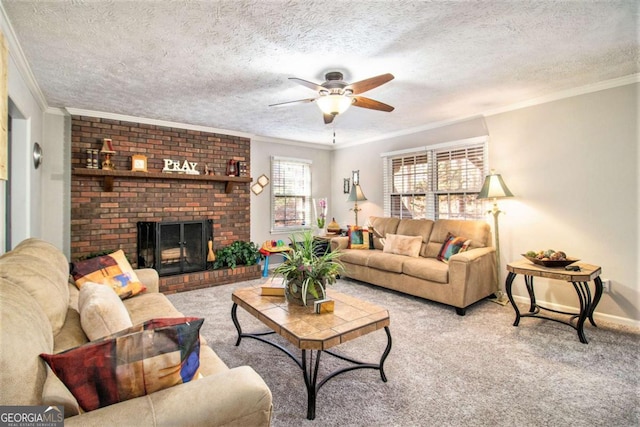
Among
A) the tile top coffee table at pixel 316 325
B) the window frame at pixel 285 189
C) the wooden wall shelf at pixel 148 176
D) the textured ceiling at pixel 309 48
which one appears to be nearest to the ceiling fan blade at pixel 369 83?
the textured ceiling at pixel 309 48

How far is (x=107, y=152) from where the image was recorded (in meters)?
4.11

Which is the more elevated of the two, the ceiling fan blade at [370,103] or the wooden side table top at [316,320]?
the ceiling fan blade at [370,103]

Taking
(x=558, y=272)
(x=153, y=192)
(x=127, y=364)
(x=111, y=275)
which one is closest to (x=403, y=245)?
(x=558, y=272)

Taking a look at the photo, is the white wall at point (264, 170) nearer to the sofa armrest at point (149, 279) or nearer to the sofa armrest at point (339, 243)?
the sofa armrest at point (339, 243)

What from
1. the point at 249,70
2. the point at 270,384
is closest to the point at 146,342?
the point at 270,384

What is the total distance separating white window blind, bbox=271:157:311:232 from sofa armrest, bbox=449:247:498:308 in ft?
11.0

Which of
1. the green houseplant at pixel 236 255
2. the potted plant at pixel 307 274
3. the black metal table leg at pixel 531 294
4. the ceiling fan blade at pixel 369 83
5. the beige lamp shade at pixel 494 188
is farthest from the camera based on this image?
the green houseplant at pixel 236 255

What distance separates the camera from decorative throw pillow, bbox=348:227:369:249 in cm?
506

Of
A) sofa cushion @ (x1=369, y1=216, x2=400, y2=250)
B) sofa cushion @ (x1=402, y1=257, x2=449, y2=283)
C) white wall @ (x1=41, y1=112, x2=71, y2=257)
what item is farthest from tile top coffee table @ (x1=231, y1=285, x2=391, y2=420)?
white wall @ (x1=41, y1=112, x2=71, y2=257)

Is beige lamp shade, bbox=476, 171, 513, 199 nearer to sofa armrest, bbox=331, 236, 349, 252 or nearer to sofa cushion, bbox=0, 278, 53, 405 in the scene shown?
sofa armrest, bbox=331, 236, 349, 252

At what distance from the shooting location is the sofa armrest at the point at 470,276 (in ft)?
11.3

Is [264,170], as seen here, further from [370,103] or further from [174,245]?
[370,103]

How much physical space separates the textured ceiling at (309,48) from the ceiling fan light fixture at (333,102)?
0.92ft

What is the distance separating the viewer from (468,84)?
3.22m
